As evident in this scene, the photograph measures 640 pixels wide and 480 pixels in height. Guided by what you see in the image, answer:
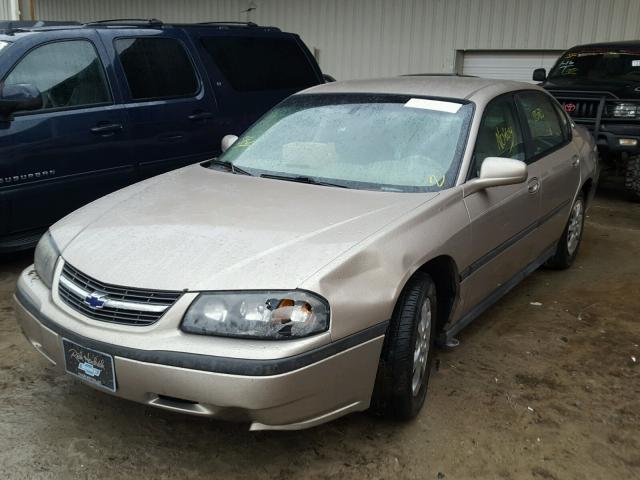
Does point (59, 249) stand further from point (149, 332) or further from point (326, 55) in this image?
point (326, 55)

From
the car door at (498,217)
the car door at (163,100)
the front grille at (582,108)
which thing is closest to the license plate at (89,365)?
the car door at (498,217)

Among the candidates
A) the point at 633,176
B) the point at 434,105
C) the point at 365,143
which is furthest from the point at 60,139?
the point at 633,176

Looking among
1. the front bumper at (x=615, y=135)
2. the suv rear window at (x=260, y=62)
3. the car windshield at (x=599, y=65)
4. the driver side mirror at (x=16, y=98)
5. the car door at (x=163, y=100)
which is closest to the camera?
the driver side mirror at (x=16, y=98)

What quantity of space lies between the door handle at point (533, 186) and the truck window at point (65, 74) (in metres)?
3.21

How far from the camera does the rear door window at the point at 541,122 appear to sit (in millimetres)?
4461

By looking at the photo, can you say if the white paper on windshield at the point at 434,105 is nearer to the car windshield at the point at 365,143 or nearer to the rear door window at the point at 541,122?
the car windshield at the point at 365,143

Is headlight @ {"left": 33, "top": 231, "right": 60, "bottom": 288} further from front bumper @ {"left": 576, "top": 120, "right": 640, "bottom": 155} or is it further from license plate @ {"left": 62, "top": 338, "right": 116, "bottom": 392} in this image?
front bumper @ {"left": 576, "top": 120, "right": 640, "bottom": 155}

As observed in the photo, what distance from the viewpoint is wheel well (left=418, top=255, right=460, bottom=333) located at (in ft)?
10.8

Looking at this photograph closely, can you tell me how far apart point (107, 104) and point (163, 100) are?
0.54m

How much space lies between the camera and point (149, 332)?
2555 millimetres

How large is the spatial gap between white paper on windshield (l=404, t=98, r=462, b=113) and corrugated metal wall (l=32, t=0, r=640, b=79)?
7.19m

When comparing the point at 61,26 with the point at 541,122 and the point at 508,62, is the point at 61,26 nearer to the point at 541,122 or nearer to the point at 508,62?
the point at 541,122

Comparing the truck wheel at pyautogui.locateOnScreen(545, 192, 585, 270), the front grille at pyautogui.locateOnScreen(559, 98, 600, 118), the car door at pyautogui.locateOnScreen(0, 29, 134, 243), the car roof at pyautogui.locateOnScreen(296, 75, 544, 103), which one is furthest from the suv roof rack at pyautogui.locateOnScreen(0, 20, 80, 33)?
the front grille at pyautogui.locateOnScreen(559, 98, 600, 118)

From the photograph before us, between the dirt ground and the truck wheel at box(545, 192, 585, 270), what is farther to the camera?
the truck wheel at box(545, 192, 585, 270)
